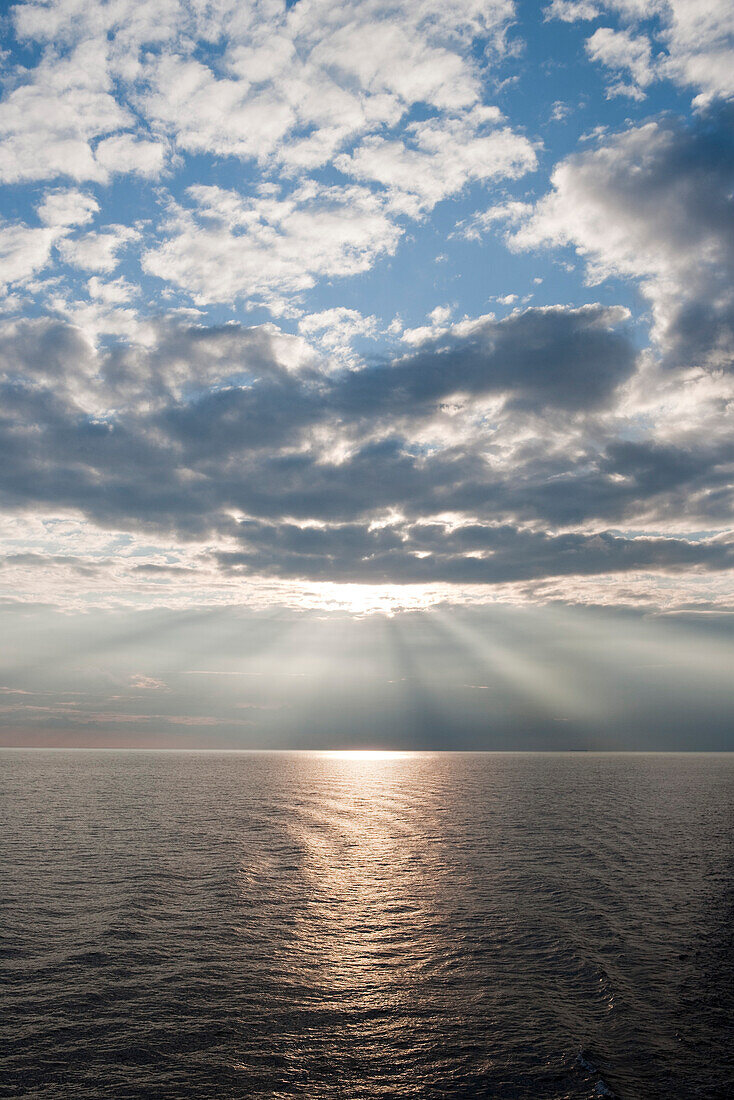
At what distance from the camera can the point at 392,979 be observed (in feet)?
105

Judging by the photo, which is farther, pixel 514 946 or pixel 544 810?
pixel 544 810

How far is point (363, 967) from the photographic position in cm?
3381

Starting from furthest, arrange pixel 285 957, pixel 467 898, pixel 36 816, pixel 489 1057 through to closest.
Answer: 1. pixel 36 816
2. pixel 467 898
3. pixel 285 957
4. pixel 489 1057

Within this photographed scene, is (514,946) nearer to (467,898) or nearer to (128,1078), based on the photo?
(467,898)

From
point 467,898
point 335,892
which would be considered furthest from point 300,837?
point 467,898

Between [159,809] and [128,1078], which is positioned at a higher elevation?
[128,1078]

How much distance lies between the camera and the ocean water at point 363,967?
23.2 m

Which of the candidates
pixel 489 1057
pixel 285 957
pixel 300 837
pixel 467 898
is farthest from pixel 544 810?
pixel 489 1057

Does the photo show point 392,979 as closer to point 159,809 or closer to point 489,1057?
point 489,1057

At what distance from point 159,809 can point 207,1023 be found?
81827 millimetres

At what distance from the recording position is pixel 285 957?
35.2 m

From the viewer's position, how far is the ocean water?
23234 millimetres

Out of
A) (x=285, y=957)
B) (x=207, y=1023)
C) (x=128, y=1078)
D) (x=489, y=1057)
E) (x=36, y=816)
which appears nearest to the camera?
(x=128, y=1078)

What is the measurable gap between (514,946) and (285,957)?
1383 centimetres
